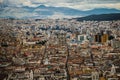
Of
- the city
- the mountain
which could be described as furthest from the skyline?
the city

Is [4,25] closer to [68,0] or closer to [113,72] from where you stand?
[68,0]

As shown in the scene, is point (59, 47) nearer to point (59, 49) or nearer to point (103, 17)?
point (59, 49)

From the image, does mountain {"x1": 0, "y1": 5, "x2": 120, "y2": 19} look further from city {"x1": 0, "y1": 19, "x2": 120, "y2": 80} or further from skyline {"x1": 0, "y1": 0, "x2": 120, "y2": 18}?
city {"x1": 0, "y1": 19, "x2": 120, "y2": 80}

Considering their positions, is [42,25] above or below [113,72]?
above

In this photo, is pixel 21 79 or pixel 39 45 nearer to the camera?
pixel 21 79

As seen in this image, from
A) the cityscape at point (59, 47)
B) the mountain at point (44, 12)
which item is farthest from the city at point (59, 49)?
the mountain at point (44, 12)

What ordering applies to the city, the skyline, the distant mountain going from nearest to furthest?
the city
the distant mountain
the skyline

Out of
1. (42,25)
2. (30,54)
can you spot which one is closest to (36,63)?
(30,54)

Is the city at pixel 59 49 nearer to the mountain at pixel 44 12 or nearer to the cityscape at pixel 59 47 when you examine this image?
Result: the cityscape at pixel 59 47
